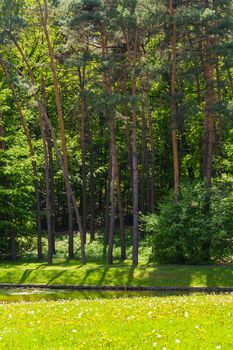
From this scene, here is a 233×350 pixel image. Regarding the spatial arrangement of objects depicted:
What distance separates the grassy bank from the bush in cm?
185

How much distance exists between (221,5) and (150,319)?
85.7 ft

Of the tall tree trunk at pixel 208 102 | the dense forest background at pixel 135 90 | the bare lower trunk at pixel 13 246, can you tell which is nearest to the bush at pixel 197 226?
the dense forest background at pixel 135 90

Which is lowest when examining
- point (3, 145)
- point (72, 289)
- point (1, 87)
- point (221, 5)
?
point (72, 289)

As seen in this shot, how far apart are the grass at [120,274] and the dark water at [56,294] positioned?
148 cm

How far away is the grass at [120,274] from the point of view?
94.1 ft

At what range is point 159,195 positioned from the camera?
184ft

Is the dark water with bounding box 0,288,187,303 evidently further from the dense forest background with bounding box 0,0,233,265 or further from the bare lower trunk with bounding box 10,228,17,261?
the bare lower trunk with bounding box 10,228,17,261

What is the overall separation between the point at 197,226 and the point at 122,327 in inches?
871

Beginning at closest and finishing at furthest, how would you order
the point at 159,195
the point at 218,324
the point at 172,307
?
the point at 218,324, the point at 172,307, the point at 159,195

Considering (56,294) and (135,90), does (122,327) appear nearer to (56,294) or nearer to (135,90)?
(56,294)

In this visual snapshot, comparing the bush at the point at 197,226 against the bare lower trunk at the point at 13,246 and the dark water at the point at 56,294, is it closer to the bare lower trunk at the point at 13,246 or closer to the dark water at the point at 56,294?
the dark water at the point at 56,294

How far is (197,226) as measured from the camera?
3334cm

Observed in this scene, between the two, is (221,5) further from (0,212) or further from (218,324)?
(218,324)

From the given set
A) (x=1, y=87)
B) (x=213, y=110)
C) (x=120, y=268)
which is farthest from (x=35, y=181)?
(x=213, y=110)
